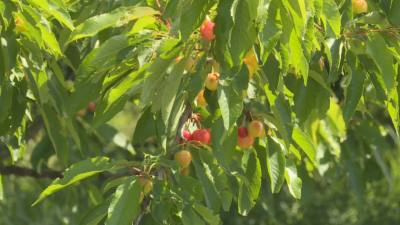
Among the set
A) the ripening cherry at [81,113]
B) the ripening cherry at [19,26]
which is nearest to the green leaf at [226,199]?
the ripening cherry at [19,26]

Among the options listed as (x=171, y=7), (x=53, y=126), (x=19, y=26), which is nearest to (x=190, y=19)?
(x=171, y=7)

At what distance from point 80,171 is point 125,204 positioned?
0.11 m

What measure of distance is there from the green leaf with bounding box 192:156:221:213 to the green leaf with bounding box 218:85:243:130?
0.26m

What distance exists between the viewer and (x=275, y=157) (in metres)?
1.08

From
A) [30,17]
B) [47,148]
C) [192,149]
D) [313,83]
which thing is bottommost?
[47,148]

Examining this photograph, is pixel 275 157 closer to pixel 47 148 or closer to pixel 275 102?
pixel 275 102

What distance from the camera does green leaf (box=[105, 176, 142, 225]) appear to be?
0.90 m

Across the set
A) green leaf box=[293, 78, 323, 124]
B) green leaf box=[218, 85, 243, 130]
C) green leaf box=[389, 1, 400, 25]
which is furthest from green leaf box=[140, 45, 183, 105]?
green leaf box=[389, 1, 400, 25]

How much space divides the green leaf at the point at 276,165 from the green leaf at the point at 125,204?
0.87 feet

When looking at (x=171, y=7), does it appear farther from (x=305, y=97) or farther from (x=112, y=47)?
(x=305, y=97)

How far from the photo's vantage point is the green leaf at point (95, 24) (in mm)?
1036

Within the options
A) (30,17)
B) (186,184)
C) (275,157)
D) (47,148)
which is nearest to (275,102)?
(275,157)

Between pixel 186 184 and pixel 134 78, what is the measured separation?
0.79 ft

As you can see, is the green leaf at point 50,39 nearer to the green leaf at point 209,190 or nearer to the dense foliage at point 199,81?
the dense foliage at point 199,81
